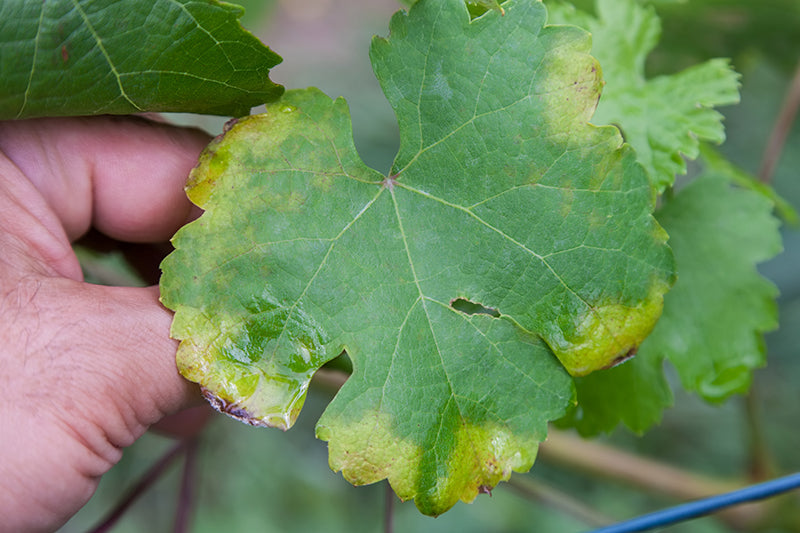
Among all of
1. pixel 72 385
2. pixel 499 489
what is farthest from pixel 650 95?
pixel 499 489

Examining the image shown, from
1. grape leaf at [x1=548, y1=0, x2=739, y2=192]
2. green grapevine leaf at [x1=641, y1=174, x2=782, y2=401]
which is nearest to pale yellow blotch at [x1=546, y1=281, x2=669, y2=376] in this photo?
grape leaf at [x1=548, y1=0, x2=739, y2=192]

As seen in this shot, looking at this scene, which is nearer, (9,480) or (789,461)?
(9,480)

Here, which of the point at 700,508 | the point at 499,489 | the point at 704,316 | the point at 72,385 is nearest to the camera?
the point at 72,385

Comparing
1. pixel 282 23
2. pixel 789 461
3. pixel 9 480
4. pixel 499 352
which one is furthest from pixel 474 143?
pixel 282 23

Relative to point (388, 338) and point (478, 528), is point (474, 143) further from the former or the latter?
point (478, 528)

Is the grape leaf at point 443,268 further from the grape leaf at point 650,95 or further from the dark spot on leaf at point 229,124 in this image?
the grape leaf at point 650,95

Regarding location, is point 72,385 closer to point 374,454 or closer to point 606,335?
point 374,454
